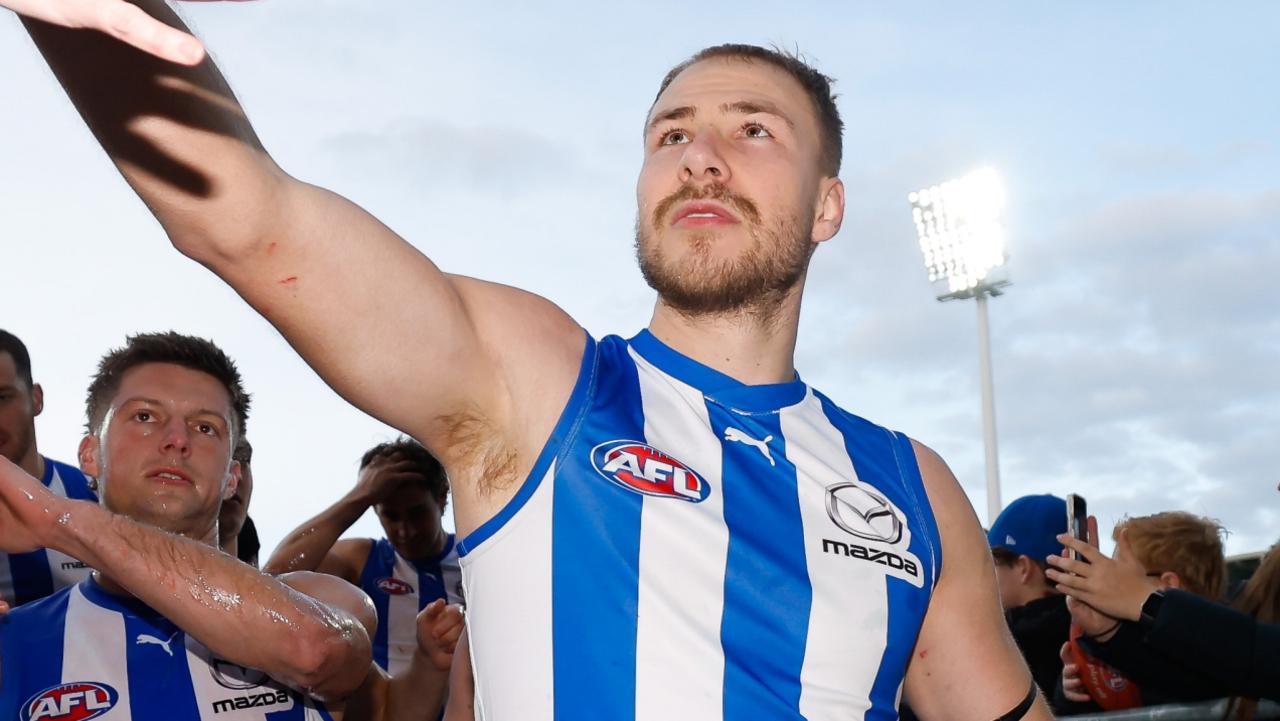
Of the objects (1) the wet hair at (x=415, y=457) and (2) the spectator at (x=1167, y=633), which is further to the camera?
(1) the wet hair at (x=415, y=457)

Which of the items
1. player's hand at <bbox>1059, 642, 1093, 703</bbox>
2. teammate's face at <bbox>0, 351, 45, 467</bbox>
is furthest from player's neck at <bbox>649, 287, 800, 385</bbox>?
teammate's face at <bbox>0, 351, 45, 467</bbox>

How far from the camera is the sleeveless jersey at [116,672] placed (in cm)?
287

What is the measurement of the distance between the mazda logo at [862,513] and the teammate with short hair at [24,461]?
315 centimetres

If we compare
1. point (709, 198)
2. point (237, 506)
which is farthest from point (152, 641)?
point (709, 198)

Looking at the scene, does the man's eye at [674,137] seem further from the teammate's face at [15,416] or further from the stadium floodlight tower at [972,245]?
the stadium floodlight tower at [972,245]

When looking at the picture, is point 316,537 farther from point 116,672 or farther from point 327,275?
point 327,275

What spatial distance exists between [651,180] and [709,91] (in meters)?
0.27

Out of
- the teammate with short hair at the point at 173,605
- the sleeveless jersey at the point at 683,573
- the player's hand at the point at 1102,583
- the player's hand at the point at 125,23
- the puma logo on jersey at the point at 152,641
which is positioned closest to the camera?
the player's hand at the point at 125,23

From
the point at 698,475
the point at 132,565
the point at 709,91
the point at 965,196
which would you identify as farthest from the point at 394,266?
the point at 965,196

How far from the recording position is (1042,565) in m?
4.45

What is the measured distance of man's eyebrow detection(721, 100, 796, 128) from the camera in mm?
2396

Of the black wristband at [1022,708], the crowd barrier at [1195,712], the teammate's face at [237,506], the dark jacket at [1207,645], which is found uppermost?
the teammate's face at [237,506]

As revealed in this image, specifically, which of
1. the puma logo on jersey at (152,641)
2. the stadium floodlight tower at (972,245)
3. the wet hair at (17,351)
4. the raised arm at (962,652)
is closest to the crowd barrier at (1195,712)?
the raised arm at (962,652)

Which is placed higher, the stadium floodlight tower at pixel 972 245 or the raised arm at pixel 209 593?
the stadium floodlight tower at pixel 972 245
